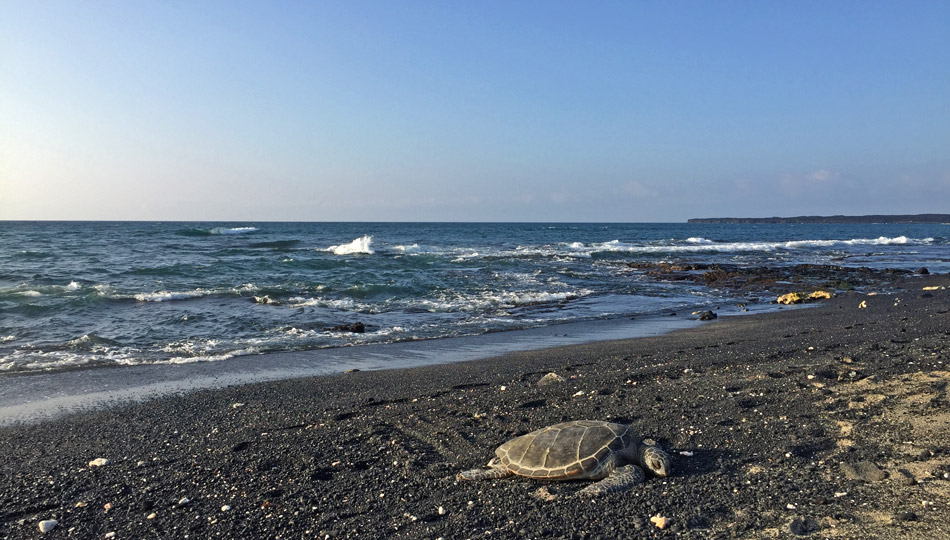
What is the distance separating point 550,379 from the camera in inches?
283

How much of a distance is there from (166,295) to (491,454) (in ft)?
47.0

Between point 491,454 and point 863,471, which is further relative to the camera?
point 491,454

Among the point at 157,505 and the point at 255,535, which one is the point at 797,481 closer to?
the point at 255,535

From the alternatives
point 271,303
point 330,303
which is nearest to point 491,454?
point 330,303

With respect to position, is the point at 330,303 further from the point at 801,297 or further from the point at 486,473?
the point at 801,297

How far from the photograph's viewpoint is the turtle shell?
13.9ft

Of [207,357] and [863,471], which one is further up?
[863,471]

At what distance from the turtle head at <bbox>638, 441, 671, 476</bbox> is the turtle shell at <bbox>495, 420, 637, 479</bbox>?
0.40ft

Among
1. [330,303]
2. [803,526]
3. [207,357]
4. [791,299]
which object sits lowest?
[207,357]

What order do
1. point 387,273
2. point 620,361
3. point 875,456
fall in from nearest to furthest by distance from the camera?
Answer: 1. point 875,456
2. point 620,361
3. point 387,273

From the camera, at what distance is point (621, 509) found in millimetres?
3740

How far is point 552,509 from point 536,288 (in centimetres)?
1542

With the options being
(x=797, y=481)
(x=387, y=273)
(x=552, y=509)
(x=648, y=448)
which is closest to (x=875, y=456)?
(x=797, y=481)

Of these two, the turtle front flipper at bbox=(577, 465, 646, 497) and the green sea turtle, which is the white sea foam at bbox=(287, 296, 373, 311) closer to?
the green sea turtle
